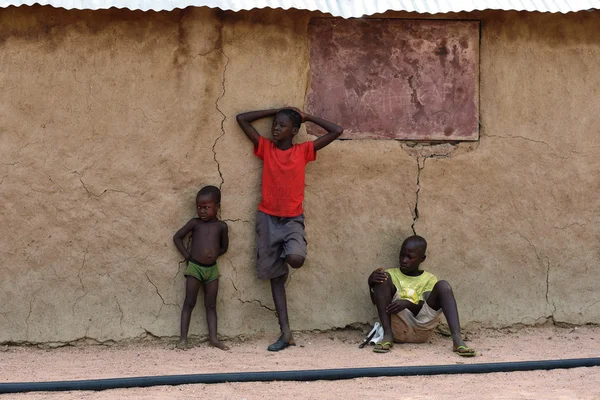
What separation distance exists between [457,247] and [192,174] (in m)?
1.78

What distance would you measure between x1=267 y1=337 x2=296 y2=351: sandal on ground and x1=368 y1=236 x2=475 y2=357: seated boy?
0.53 meters

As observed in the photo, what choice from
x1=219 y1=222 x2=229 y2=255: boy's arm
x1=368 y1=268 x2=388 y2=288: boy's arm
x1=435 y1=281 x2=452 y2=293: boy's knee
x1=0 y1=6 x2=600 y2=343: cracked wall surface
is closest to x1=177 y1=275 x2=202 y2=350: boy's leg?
x1=0 y1=6 x2=600 y2=343: cracked wall surface

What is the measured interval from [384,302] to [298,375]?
3.45ft

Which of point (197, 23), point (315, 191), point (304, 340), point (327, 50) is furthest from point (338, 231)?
point (197, 23)

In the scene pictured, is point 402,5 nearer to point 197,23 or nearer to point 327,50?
point 327,50

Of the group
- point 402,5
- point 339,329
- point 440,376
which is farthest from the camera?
point 339,329

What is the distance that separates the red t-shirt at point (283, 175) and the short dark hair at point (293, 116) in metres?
0.14

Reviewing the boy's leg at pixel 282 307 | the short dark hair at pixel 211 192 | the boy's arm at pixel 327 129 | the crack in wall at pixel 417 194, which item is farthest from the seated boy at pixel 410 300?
the short dark hair at pixel 211 192

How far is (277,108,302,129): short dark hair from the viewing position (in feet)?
21.1

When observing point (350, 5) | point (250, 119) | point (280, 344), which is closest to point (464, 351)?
point (280, 344)

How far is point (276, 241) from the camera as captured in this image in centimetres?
648

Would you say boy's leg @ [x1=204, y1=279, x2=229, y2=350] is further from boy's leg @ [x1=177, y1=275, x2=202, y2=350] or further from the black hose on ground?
the black hose on ground

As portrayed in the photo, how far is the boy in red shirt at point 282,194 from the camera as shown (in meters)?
6.45

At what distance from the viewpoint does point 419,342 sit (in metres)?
6.63
